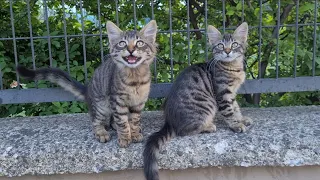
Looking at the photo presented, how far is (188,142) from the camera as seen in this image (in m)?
2.68

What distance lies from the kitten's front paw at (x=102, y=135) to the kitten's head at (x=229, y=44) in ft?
3.24

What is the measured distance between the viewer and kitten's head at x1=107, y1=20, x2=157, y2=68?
2.58 m

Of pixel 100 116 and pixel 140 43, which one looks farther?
pixel 100 116

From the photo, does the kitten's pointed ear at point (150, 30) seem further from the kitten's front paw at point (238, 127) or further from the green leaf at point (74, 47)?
the green leaf at point (74, 47)

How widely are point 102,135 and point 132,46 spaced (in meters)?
0.67

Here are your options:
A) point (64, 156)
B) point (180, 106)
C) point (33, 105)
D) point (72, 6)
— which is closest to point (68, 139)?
point (64, 156)

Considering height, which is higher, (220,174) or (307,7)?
(307,7)

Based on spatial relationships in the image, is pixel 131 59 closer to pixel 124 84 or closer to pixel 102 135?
pixel 124 84

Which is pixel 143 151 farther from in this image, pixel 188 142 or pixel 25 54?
pixel 25 54

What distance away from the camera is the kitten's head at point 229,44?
2924mm

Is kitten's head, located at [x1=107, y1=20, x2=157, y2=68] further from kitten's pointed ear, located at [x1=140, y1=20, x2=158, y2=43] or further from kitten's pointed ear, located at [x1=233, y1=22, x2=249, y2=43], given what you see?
kitten's pointed ear, located at [x1=233, y1=22, x2=249, y2=43]

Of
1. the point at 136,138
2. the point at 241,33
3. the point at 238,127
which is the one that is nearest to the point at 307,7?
the point at 241,33

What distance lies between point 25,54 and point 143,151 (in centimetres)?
200

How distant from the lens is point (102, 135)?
9.08 ft
